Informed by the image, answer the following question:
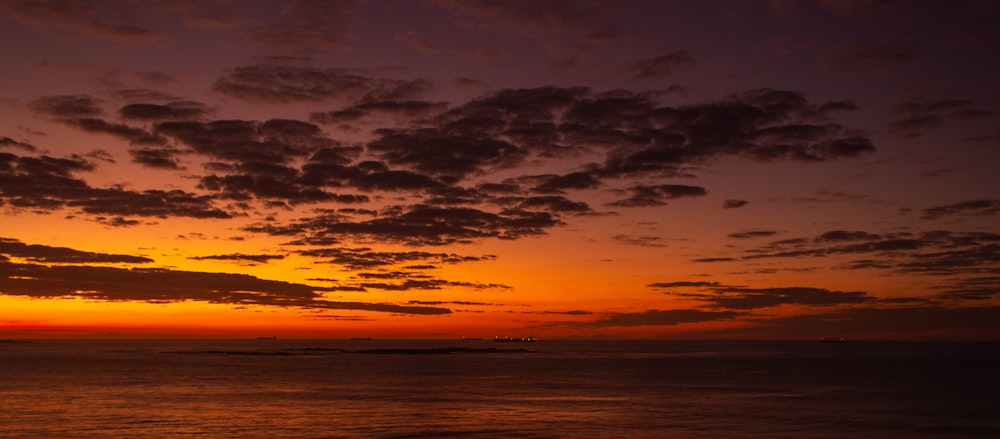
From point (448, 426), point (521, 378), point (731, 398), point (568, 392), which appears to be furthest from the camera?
point (521, 378)

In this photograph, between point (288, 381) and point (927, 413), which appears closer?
point (927, 413)

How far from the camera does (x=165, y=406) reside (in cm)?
6475

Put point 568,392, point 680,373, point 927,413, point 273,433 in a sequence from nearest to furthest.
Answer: point 273,433, point 927,413, point 568,392, point 680,373

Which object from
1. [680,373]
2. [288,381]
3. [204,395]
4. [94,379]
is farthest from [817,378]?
[94,379]

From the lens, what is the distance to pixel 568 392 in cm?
8100

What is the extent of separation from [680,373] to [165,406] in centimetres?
7733

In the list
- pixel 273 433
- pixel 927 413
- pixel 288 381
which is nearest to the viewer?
pixel 273 433

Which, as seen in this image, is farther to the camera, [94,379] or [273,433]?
[94,379]

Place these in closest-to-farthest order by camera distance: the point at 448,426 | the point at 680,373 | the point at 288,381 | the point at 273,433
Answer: the point at 273,433 → the point at 448,426 → the point at 288,381 → the point at 680,373

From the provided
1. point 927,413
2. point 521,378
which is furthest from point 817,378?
point 927,413

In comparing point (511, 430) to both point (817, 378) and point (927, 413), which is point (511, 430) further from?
point (817, 378)

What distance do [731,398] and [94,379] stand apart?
73.1 m

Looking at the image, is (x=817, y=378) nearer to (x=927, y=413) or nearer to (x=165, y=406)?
(x=927, y=413)

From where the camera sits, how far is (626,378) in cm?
10688
